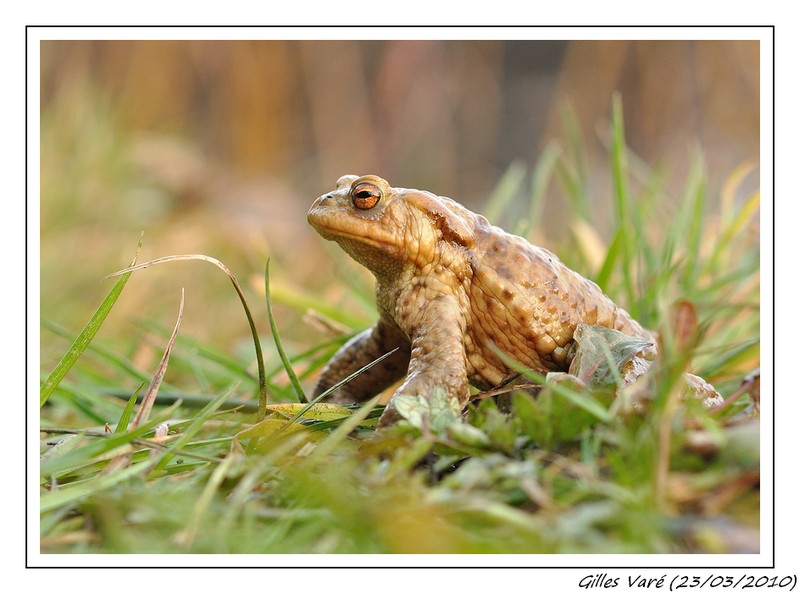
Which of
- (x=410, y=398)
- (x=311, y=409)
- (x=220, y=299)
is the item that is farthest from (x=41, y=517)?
(x=220, y=299)

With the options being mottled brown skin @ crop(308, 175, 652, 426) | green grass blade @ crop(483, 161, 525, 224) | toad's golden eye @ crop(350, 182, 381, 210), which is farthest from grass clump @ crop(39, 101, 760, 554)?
green grass blade @ crop(483, 161, 525, 224)

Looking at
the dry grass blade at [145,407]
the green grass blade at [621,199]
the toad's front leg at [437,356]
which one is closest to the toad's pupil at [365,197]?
the toad's front leg at [437,356]

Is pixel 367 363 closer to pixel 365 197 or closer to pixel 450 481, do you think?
pixel 365 197

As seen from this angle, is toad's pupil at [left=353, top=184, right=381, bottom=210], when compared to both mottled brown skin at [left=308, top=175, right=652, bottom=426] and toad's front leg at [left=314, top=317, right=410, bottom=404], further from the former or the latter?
toad's front leg at [left=314, top=317, right=410, bottom=404]

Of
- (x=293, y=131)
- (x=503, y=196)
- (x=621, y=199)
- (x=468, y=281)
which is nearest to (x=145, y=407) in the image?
(x=468, y=281)

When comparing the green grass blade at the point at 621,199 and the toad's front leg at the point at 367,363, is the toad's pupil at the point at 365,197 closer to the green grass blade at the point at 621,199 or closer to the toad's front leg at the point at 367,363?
the toad's front leg at the point at 367,363
